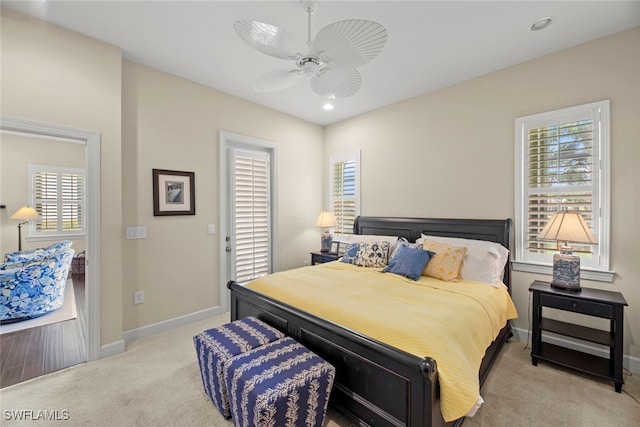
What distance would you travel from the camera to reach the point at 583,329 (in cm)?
253

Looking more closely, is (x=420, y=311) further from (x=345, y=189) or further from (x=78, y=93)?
(x=78, y=93)

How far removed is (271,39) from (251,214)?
109 inches

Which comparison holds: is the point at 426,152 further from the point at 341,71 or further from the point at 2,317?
the point at 2,317

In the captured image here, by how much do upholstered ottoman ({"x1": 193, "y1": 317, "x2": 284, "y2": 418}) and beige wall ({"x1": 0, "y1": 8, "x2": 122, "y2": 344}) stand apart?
4.30 ft

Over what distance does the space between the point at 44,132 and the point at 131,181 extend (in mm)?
780

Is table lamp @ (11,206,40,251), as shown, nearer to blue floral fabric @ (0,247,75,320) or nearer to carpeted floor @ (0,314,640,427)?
blue floral fabric @ (0,247,75,320)

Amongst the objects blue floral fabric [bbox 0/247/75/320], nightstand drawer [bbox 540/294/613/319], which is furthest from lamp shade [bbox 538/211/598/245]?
→ blue floral fabric [bbox 0/247/75/320]

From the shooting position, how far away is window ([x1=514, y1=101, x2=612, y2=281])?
2.54 metres

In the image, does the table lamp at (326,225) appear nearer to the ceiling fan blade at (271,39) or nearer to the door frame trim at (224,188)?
the door frame trim at (224,188)

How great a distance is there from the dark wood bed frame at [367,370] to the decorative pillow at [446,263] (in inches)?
26.8

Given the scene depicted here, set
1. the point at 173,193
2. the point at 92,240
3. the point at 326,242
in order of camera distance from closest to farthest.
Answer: the point at 92,240 < the point at 173,193 < the point at 326,242

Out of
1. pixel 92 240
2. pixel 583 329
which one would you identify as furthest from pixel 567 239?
pixel 92 240

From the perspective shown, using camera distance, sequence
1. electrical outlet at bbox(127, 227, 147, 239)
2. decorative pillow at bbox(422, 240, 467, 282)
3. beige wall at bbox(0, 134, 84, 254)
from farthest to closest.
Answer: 1. beige wall at bbox(0, 134, 84, 254)
2. electrical outlet at bbox(127, 227, 147, 239)
3. decorative pillow at bbox(422, 240, 467, 282)

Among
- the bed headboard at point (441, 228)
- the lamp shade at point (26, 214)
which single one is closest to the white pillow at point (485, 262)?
the bed headboard at point (441, 228)
